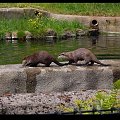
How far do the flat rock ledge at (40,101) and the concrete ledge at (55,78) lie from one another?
0.29 m

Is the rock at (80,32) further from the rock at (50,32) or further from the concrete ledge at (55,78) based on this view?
the concrete ledge at (55,78)

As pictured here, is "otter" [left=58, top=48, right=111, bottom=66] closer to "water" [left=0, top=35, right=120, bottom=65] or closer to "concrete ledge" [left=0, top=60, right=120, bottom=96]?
"concrete ledge" [left=0, top=60, right=120, bottom=96]

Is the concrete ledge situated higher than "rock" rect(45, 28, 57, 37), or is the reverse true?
the concrete ledge

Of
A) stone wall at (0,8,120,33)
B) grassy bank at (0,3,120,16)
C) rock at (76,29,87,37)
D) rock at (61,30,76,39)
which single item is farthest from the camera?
grassy bank at (0,3,120,16)

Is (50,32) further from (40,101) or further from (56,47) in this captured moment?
(40,101)

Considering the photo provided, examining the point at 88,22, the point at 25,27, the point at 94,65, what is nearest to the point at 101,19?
the point at 88,22

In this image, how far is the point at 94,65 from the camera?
8.60 metres

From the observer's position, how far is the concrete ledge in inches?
311

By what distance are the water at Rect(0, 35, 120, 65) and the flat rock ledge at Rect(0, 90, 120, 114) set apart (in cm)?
503

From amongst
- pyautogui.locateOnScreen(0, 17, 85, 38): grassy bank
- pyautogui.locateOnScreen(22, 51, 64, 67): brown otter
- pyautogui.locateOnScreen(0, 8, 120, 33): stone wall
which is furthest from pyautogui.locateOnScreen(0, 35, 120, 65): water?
pyautogui.locateOnScreen(22, 51, 64, 67): brown otter

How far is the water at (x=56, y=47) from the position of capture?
14180mm

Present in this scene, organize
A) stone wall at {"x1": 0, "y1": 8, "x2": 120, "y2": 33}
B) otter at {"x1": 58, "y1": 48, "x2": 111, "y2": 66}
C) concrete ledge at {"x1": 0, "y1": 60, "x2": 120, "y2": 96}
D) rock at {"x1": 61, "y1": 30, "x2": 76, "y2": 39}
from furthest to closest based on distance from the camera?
stone wall at {"x1": 0, "y1": 8, "x2": 120, "y2": 33}
rock at {"x1": 61, "y1": 30, "x2": 76, "y2": 39}
otter at {"x1": 58, "y1": 48, "x2": 111, "y2": 66}
concrete ledge at {"x1": 0, "y1": 60, "x2": 120, "y2": 96}

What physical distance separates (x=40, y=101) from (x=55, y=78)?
93cm

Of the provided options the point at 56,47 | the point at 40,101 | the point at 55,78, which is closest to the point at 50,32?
the point at 56,47
